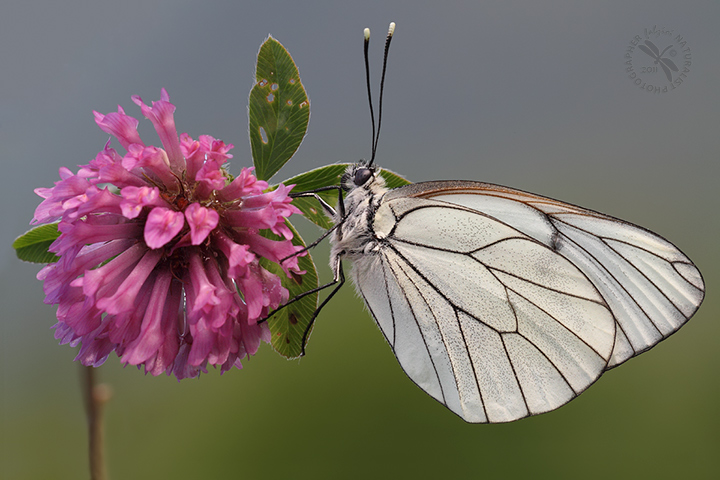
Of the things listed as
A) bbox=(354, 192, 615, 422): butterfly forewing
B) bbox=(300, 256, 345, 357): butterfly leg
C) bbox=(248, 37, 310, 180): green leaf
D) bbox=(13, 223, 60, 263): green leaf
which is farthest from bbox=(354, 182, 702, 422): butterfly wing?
bbox=(13, 223, 60, 263): green leaf

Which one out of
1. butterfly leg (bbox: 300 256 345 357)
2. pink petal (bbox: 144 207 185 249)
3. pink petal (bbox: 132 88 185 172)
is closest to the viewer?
pink petal (bbox: 144 207 185 249)

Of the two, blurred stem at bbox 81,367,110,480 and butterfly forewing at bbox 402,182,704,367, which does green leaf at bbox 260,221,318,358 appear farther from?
blurred stem at bbox 81,367,110,480

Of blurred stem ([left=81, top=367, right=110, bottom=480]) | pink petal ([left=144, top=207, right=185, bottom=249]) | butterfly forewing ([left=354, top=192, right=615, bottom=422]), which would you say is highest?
pink petal ([left=144, top=207, right=185, bottom=249])

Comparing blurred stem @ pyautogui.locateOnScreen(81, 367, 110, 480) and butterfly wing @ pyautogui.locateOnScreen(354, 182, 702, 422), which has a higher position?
butterfly wing @ pyautogui.locateOnScreen(354, 182, 702, 422)

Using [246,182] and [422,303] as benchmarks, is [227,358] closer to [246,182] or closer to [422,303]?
[246,182]

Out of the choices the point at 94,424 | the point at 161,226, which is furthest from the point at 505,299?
the point at 94,424

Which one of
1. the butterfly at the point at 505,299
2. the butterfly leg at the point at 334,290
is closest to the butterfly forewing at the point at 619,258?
the butterfly at the point at 505,299

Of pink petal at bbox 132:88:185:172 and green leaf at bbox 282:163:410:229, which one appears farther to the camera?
green leaf at bbox 282:163:410:229
